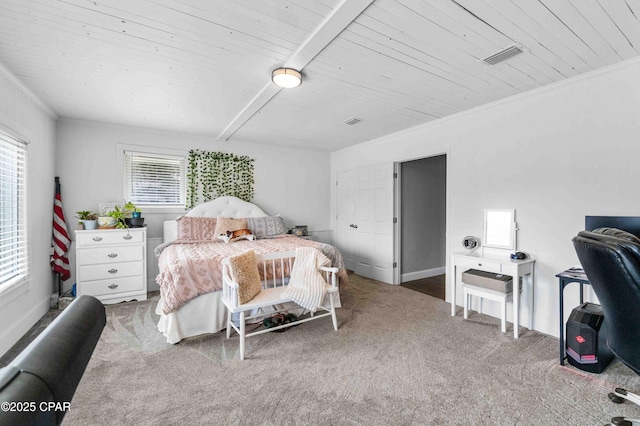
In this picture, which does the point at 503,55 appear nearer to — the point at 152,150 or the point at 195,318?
the point at 195,318

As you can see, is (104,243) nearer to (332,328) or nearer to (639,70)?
(332,328)

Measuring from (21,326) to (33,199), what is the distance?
1339mm

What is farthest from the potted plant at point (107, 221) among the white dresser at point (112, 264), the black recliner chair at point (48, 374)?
the black recliner chair at point (48, 374)

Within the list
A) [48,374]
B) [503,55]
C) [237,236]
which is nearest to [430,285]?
[237,236]

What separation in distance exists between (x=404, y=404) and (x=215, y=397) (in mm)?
1240

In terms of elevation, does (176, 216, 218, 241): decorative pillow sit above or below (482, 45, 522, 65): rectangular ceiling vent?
below

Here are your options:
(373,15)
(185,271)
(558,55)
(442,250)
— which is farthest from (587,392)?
(442,250)

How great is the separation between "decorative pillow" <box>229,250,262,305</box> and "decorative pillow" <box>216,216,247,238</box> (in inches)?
70.9

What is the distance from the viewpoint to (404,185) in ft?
16.3

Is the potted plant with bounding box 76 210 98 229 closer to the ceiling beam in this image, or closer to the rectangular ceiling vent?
the ceiling beam

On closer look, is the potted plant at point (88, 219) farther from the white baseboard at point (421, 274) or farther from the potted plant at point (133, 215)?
the white baseboard at point (421, 274)

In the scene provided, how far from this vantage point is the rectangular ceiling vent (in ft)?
7.22

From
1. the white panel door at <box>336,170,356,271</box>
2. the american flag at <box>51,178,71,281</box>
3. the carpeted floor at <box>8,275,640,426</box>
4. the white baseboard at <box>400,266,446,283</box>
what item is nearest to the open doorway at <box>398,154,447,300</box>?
the white baseboard at <box>400,266,446,283</box>

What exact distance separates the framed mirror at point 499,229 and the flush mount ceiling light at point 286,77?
2598mm
